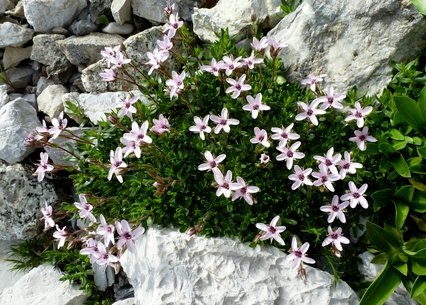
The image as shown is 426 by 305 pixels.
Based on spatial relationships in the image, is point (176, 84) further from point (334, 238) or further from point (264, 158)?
point (334, 238)

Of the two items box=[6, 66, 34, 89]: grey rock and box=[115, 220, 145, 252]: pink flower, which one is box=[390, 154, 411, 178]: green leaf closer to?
box=[115, 220, 145, 252]: pink flower

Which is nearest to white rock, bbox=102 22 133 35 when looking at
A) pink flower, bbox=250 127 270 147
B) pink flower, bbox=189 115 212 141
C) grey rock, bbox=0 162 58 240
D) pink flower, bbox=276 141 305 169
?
grey rock, bbox=0 162 58 240

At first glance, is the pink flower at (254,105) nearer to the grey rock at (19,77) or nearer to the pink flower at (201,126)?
the pink flower at (201,126)

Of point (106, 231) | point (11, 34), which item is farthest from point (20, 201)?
point (11, 34)

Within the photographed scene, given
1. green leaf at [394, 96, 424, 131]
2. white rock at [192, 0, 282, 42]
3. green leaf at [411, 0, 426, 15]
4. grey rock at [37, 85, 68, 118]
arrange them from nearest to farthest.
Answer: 1. green leaf at [394, 96, 424, 131]
2. green leaf at [411, 0, 426, 15]
3. white rock at [192, 0, 282, 42]
4. grey rock at [37, 85, 68, 118]

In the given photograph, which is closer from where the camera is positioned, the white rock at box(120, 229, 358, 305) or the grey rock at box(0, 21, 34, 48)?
the white rock at box(120, 229, 358, 305)

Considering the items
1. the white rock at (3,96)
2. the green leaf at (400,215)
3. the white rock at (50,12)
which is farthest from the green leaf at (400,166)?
the white rock at (3,96)
